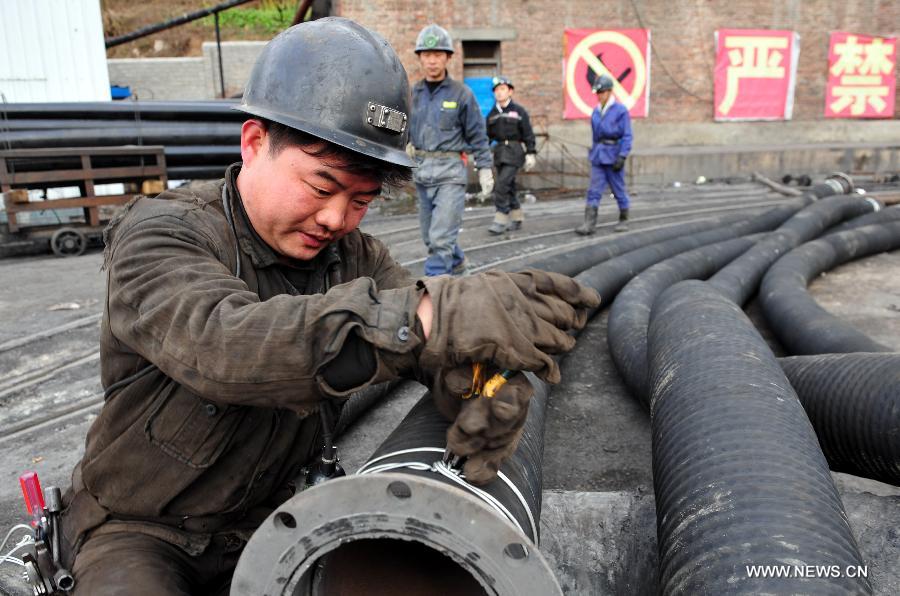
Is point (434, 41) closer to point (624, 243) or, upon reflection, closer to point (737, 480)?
point (624, 243)

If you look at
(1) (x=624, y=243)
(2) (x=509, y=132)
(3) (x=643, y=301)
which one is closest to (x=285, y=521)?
(3) (x=643, y=301)

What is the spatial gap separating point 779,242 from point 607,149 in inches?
121

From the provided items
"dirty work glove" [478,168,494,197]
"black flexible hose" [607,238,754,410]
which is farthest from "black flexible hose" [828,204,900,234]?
"dirty work glove" [478,168,494,197]

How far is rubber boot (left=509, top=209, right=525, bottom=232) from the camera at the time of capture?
8.87m

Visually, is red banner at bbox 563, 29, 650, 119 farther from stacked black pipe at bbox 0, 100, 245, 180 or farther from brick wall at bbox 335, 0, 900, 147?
stacked black pipe at bbox 0, 100, 245, 180

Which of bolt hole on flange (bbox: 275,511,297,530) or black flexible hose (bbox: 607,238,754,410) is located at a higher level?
bolt hole on flange (bbox: 275,511,297,530)

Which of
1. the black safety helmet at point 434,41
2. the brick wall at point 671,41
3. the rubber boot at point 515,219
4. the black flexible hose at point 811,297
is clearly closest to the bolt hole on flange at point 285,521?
the black flexible hose at point 811,297

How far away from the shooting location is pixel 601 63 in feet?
47.7

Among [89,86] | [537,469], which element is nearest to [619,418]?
[537,469]

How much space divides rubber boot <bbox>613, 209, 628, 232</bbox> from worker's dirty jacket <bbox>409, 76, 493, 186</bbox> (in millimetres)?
2915

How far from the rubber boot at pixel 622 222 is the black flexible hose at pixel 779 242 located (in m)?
→ 2.26

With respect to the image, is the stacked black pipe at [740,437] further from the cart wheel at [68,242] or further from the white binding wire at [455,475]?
the cart wheel at [68,242]

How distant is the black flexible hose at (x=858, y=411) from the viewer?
2.19 meters

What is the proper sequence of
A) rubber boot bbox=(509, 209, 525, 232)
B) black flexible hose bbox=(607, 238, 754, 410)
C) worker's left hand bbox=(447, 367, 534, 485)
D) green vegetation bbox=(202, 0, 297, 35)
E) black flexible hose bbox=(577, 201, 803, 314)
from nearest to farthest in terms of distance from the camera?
worker's left hand bbox=(447, 367, 534, 485), black flexible hose bbox=(607, 238, 754, 410), black flexible hose bbox=(577, 201, 803, 314), rubber boot bbox=(509, 209, 525, 232), green vegetation bbox=(202, 0, 297, 35)
